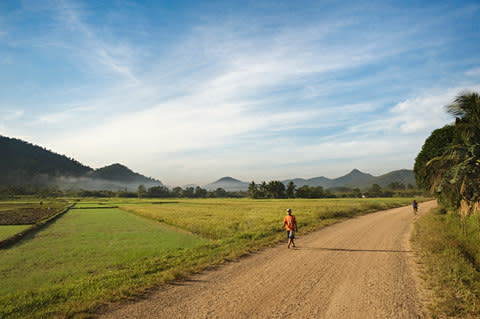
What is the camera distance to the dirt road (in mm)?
5613

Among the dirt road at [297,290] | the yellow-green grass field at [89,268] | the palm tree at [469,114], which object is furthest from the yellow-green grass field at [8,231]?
the palm tree at [469,114]

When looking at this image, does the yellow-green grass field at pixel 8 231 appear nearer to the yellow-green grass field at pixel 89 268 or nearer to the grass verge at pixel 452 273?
the yellow-green grass field at pixel 89 268

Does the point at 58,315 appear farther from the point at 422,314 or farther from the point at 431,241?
the point at 431,241

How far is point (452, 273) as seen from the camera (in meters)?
7.76

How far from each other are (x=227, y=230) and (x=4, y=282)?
13.4 meters

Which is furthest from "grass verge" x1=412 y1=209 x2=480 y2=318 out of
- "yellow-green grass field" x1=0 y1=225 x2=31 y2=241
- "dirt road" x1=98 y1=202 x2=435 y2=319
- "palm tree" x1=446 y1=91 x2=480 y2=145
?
"yellow-green grass field" x1=0 y1=225 x2=31 y2=241

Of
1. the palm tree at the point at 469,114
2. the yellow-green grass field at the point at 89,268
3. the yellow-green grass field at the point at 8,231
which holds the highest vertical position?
the palm tree at the point at 469,114

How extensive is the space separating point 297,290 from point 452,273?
16.5ft

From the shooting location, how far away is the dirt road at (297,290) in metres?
5.61

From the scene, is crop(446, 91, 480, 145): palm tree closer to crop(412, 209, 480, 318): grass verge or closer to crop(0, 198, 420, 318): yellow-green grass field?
crop(412, 209, 480, 318): grass verge

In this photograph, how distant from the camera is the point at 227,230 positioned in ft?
66.4

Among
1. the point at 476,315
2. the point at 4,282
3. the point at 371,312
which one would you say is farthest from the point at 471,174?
the point at 4,282

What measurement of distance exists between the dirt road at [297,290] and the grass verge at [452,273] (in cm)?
43

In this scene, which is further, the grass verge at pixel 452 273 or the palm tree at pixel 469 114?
the palm tree at pixel 469 114
